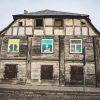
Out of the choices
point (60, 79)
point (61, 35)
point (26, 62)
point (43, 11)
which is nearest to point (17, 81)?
point (26, 62)

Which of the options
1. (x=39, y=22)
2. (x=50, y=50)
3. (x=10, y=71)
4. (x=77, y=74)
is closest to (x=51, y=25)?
(x=39, y=22)

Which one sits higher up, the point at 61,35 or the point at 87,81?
the point at 61,35

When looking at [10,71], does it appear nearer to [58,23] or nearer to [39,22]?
[39,22]

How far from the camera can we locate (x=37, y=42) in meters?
27.6

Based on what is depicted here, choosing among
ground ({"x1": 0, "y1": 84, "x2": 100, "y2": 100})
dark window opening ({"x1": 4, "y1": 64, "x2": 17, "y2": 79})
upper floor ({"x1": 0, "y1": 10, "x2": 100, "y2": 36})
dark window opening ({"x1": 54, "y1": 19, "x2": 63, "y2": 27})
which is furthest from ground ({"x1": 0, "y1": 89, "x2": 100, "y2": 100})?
dark window opening ({"x1": 54, "y1": 19, "x2": 63, "y2": 27})

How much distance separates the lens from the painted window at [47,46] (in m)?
27.3

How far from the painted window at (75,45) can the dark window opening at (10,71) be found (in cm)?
→ 591

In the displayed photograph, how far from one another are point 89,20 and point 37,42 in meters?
5.74

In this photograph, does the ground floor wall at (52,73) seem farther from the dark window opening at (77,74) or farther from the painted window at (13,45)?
the painted window at (13,45)

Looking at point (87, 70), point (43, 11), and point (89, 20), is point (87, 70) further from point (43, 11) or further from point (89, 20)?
point (43, 11)

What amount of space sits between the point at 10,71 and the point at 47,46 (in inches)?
174

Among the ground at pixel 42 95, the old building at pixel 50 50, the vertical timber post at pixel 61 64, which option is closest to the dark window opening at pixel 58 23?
the old building at pixel 50 50

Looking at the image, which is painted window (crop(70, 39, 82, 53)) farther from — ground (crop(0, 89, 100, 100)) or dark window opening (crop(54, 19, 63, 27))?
ground (crop(0, 89, 100, 100))

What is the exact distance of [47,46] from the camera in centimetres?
2731
